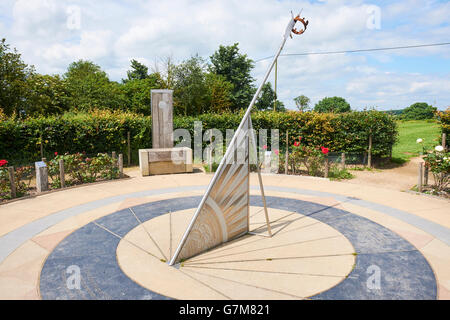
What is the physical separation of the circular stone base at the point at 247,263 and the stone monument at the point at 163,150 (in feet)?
18.1

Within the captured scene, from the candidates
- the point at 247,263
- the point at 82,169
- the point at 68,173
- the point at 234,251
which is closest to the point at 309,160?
the point at 234,251

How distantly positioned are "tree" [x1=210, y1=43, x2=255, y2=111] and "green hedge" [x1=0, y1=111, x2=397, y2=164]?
22.6m

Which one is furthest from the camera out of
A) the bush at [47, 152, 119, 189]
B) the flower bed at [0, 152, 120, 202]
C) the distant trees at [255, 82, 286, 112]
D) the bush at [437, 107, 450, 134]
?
the distant trees at [255, 82, 286, 112]

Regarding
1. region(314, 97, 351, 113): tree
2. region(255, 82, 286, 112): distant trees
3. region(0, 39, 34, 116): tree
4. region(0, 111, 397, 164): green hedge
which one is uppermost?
region(314, 97, 351, 113): tree

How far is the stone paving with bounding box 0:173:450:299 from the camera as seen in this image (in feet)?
12.5

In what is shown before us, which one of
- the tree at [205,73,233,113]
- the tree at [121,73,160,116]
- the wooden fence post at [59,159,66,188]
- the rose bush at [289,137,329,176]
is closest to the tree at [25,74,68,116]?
the tree at [121,73,160,116]

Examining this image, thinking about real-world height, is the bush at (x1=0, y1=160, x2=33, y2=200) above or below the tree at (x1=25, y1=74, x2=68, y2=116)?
below

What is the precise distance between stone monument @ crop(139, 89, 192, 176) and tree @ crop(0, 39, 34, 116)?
10186mm

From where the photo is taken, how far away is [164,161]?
1151cm

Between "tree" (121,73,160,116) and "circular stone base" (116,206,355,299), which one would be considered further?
"tree" (121,73,160,116)

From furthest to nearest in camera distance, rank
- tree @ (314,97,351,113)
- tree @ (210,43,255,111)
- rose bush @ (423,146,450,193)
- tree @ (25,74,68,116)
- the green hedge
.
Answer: tree @ (314,97,351,113)
tree @ (210,43,255,111)
tree @ (25,74,68,116)
the green hedge
rose bush @ (423,146,450,193)

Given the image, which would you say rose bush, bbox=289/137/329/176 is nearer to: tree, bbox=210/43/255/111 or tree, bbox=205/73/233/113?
tree, bbox=205/73/233/113
